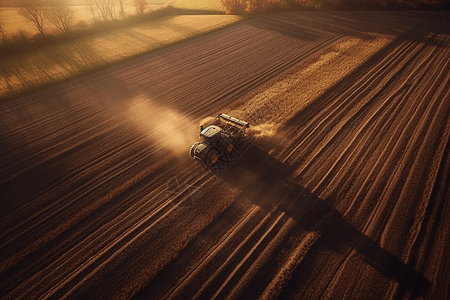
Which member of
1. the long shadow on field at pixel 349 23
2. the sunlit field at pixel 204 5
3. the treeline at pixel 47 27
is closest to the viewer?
the treeline at pixel 47 27

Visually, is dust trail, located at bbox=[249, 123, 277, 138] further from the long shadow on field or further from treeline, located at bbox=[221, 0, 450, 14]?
treeline, located at bbox=[221, 0, 450, 14]

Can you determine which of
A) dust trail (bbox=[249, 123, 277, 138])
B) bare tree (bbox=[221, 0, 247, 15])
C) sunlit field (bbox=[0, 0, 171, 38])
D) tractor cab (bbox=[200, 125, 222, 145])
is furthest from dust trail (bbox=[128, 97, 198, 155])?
bare tree (bbox=[221, 0, 247, 15])

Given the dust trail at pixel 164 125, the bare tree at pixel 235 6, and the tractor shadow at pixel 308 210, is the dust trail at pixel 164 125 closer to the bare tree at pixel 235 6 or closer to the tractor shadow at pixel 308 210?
the tractor shadow at pixel 308 210

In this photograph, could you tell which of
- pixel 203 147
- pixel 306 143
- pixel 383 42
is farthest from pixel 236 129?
pixel 383 42

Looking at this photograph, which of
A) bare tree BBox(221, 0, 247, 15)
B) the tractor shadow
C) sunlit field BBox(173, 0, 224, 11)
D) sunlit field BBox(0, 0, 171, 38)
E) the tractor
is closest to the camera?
the tractor shadow

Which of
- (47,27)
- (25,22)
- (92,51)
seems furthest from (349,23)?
(25,22)

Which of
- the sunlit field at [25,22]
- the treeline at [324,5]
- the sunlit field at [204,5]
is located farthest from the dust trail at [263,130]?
the sunlit field at [204,5]

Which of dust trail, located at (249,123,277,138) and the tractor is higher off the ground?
the tractor

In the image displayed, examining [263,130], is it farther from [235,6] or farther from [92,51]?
[235,6]
